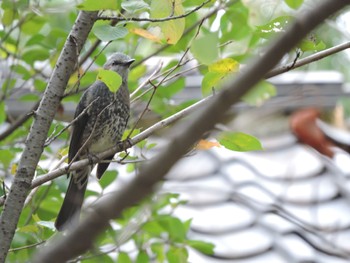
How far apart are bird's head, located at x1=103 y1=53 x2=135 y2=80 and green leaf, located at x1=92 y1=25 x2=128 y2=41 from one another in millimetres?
904

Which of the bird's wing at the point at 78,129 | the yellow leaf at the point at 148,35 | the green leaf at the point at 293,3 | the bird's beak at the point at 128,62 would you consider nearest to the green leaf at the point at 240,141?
the green leaf at the point at 293,3

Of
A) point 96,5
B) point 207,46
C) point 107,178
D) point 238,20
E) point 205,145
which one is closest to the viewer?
point 207,46

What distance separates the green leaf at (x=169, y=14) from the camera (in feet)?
5.90

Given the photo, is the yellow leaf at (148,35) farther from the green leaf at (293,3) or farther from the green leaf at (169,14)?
the green leaf at (293,3)

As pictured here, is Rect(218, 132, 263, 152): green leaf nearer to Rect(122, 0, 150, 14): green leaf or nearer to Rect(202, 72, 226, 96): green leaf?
Rect(202, 72, 226, 96): green leaf

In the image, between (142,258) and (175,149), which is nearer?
(175,149)

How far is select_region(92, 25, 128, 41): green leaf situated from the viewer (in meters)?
1.85

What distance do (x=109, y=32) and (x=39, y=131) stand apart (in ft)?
1.01

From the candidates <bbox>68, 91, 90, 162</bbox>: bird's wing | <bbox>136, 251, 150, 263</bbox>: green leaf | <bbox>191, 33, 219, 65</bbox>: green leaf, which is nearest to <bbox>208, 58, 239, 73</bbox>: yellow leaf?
<bbox>191, 33, 219, 65</bbox>: green leaf

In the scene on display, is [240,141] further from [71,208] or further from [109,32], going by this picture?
[71,208]

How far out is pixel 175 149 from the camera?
0.67m

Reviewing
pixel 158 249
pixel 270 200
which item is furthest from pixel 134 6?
pixel 270 200

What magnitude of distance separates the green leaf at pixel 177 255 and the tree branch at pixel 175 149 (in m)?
1.63

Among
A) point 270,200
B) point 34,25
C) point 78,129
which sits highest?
point 34,25
